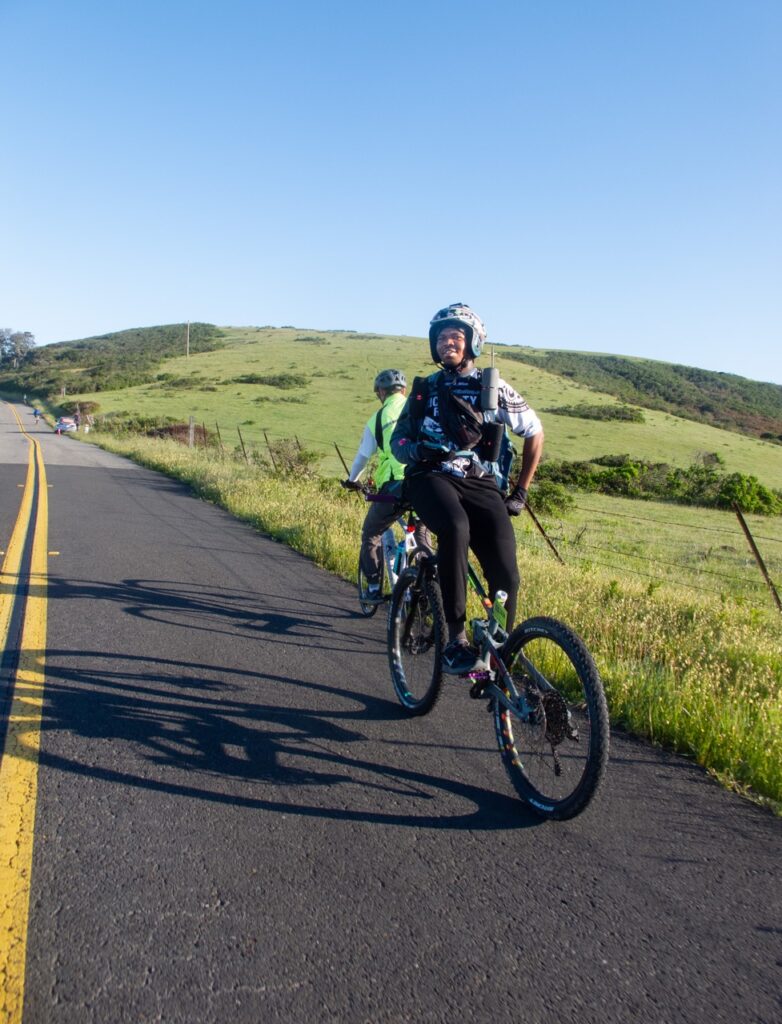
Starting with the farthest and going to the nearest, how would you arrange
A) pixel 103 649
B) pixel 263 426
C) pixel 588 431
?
pixel 588 431, pixel 263 426, pixel 103 649

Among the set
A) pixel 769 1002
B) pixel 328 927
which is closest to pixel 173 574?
pixel 328 927

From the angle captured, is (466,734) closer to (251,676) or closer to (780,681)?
(251,676)

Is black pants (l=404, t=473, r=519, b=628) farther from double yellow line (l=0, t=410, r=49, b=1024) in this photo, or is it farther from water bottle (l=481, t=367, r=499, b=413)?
double yellow line (l=0, t=410, r=49, b=1024)

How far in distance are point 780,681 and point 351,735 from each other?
295cm

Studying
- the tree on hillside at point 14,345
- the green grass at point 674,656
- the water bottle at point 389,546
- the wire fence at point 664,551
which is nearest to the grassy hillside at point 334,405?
the wire fence at point 664,551

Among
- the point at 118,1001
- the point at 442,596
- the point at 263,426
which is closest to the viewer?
the point at 118,1001

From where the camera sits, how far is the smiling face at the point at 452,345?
4273 millimetres

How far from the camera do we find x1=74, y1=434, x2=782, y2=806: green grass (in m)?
4.14

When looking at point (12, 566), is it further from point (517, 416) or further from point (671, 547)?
point (671, 547)

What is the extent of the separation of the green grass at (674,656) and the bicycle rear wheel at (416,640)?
3.74ft

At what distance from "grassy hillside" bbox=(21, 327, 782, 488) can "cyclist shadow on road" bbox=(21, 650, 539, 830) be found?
84.8ft

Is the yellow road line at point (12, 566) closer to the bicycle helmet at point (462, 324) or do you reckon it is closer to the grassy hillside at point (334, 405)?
the bicycle helmet at point (462, 324)

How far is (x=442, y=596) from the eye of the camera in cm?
420

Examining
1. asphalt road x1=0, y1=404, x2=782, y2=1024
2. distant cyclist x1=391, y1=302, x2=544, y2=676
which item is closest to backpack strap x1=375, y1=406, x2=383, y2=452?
asphalt road x1=0, y1=404, x2=782, y2=1024
